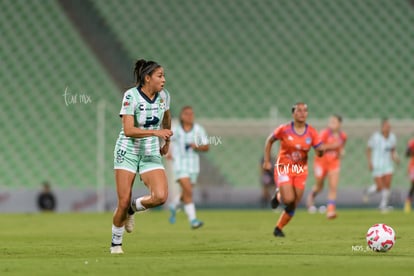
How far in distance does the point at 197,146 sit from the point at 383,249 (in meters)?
6.80

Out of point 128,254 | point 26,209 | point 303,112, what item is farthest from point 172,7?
point 128,254

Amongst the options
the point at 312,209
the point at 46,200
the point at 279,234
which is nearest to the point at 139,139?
the point at 279,234

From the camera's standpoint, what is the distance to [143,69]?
9.80 m

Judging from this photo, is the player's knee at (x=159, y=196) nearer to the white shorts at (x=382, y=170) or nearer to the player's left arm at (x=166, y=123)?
the player's left arm at (x=166, y=123)

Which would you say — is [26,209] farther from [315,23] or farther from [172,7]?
[315,23]

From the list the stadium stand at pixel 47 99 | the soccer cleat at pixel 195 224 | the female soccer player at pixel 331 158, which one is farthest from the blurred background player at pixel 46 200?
the soccer cleat at pixel 195 224

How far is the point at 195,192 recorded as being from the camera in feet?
81.6

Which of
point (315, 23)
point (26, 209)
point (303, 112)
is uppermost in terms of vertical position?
point (315, 23)

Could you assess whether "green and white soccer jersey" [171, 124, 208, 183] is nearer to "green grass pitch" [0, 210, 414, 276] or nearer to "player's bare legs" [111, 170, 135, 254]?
"green grass pitch" [0, 210, 414, 276]

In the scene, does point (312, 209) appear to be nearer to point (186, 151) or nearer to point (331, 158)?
point (331, 158)

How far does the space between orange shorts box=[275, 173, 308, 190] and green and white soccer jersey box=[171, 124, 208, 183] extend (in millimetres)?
3572

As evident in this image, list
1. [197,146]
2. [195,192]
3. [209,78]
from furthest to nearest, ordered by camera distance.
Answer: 1. [209,78]
2. [195,192]
3. [197,146]

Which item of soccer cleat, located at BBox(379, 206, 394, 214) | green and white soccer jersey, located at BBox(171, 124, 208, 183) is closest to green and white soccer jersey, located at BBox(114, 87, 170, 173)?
green and white soccer jersey, located at BBox(171, 124, 208, 183)

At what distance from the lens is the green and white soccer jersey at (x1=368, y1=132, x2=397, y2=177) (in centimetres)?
2359
